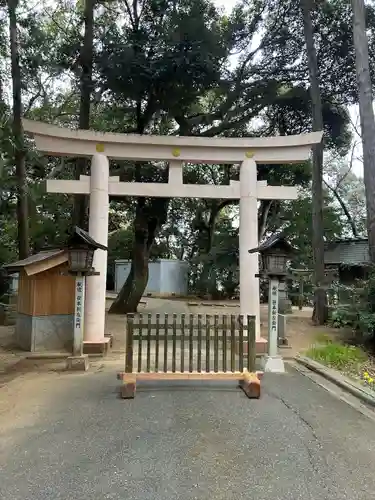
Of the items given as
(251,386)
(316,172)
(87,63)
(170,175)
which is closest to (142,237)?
(170,175)

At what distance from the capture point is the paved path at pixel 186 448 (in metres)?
2.97

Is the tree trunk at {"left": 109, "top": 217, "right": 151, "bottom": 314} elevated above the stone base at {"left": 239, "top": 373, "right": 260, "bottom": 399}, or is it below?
above

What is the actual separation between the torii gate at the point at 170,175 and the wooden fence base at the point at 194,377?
105 inches

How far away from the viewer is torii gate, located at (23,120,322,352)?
8.06m

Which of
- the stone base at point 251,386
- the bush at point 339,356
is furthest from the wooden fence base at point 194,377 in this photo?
the bush at point 339,356

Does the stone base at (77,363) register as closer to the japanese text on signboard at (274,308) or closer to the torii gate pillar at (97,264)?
the torii gate pillar at (97,264)

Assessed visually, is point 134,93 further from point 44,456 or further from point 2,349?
point 44,456

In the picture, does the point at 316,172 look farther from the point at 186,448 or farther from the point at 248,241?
the point at 186,448

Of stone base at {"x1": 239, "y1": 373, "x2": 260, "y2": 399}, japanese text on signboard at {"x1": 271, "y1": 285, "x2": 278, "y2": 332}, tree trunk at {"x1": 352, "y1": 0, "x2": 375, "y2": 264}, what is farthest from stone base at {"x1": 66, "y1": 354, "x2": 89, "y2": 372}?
tree trunk at {"x1": 352, "y1": 0, "x2": 375, "y2": 264}

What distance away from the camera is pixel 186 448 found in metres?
3.65

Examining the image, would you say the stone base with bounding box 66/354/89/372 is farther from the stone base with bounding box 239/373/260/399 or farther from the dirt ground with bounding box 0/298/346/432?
the stone base with bounding box 239/373/260/399

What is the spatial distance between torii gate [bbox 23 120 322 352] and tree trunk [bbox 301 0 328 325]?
446 centimetres

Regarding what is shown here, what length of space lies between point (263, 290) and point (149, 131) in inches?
481

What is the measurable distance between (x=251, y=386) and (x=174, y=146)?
526 cm
